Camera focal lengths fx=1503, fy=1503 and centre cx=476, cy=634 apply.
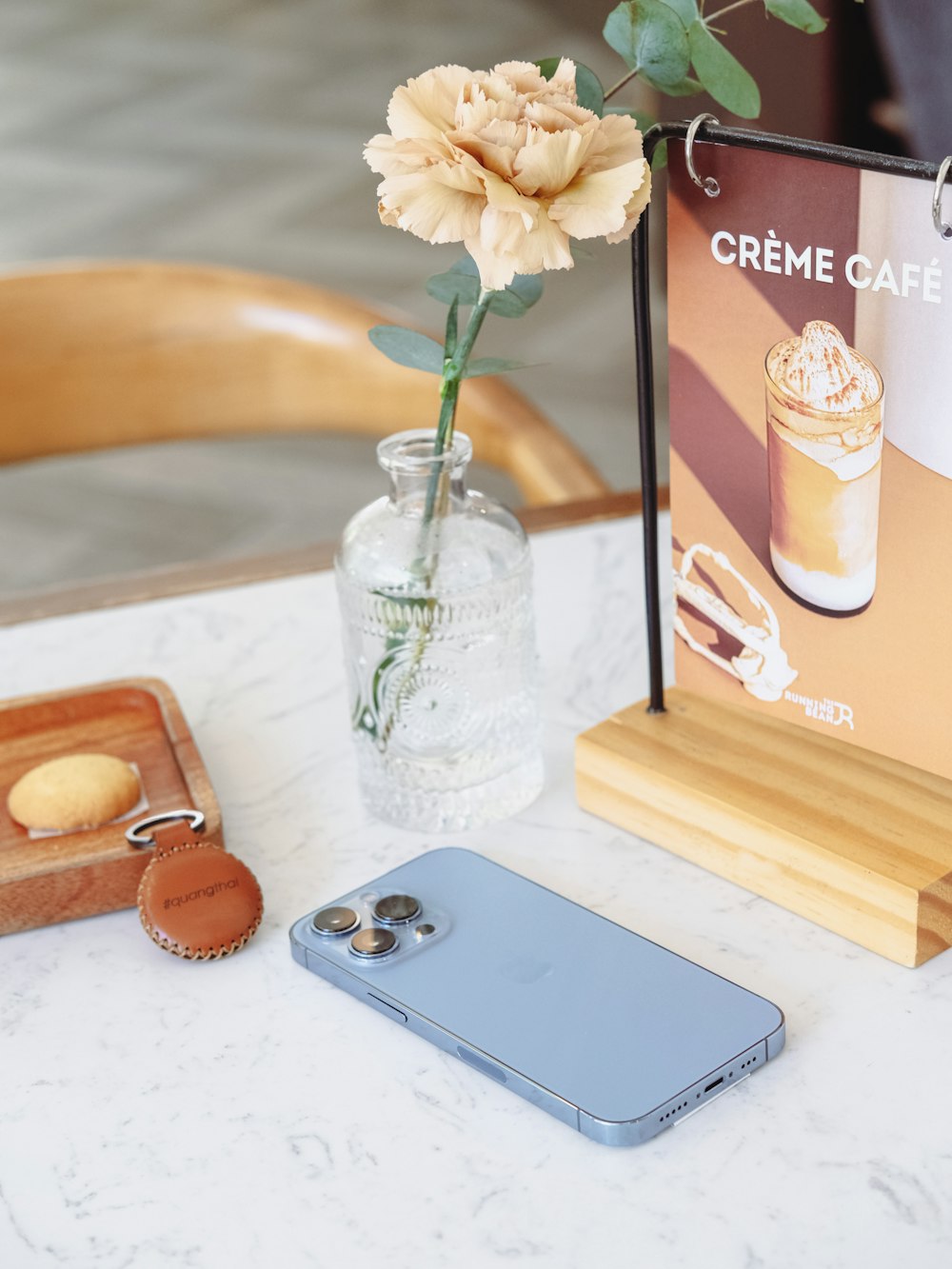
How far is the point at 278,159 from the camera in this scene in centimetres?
393

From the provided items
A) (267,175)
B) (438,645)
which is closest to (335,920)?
(438,645)

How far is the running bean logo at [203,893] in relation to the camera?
569 mm

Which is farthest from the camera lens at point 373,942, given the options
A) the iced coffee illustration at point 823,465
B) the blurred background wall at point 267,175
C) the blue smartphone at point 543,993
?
the blurred background wall at point 267,175

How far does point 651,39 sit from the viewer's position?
1.77 feet

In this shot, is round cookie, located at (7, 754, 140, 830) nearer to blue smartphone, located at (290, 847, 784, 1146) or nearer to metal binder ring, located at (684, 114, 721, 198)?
blue smartphone, located at (290, 847, 784, 1146)

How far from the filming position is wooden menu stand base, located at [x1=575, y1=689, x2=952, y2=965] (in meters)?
0.54

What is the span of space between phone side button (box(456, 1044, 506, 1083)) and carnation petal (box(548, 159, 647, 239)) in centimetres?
27

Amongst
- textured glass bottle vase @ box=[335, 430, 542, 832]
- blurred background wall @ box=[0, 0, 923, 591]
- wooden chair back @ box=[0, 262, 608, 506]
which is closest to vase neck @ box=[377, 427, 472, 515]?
textured glass bottle vase @ box=[335, 430, 542, 832]

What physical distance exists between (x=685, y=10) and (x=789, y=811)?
301mm

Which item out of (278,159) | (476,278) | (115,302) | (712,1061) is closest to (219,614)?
(476,278)

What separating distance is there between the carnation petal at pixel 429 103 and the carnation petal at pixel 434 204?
0.04ft

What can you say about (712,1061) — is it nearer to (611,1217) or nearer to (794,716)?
(611,1217)

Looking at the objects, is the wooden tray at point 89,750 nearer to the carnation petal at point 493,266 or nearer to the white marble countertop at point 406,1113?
the white marble countertop at point 406,1113

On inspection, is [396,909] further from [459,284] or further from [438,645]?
[459,284]
